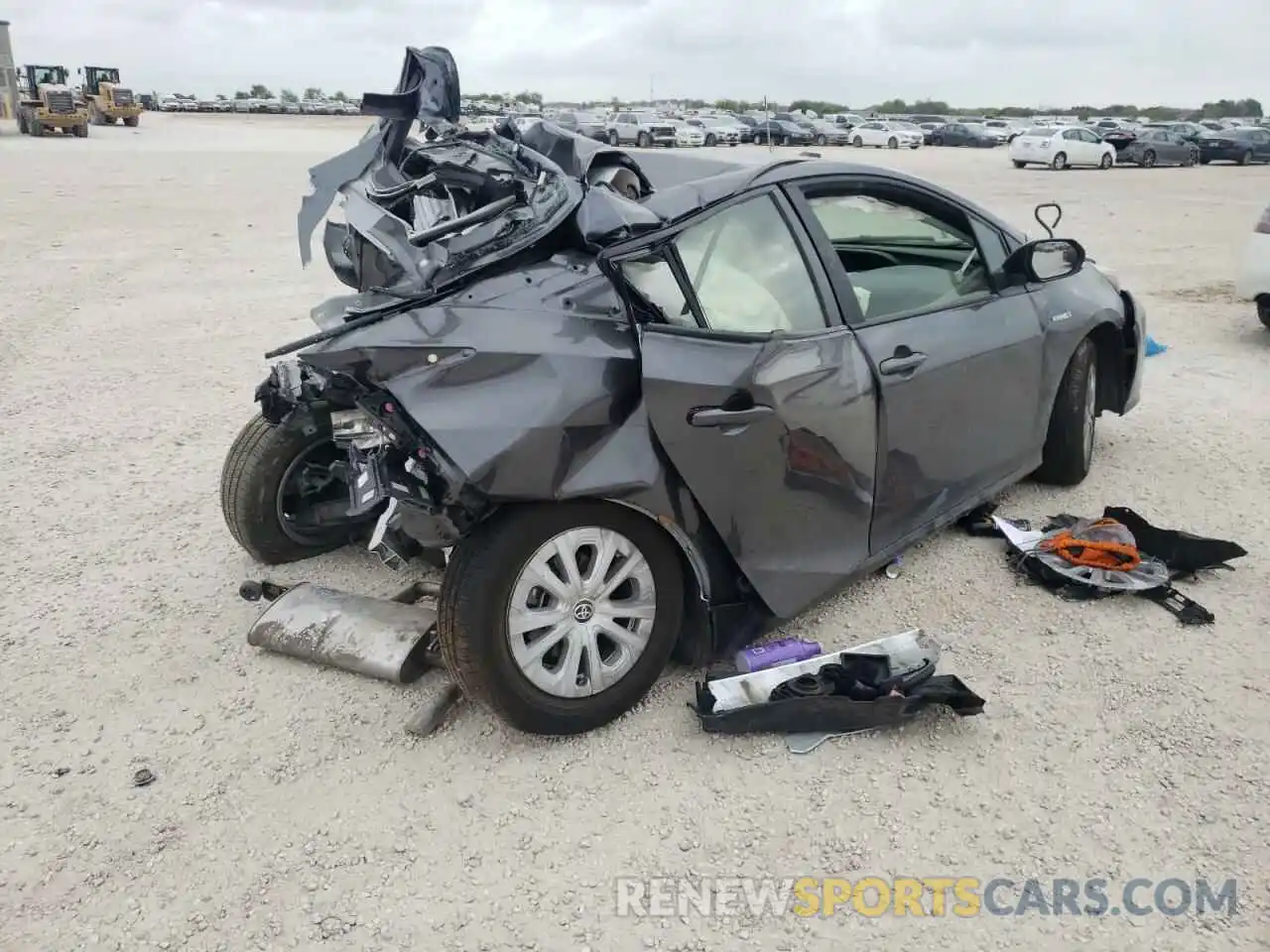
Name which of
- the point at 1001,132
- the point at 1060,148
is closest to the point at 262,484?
the point at 1060,148

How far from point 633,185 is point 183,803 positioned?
2.49 m

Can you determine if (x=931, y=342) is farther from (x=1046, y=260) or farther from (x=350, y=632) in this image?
(x=350, y=632)

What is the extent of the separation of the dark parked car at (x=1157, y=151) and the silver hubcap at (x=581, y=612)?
120ft

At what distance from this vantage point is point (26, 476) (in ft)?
17.3

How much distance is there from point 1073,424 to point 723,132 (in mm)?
46952

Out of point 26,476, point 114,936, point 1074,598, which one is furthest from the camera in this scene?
point 26,476

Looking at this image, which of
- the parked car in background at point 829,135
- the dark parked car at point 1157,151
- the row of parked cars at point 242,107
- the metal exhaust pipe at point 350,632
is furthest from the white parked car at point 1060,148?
the row of parked cars at point 242,107

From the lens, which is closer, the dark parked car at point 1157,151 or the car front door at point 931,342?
the car front door at point 931,342

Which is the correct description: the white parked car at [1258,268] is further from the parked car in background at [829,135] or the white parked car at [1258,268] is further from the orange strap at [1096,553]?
the parked car in background at [829,135]

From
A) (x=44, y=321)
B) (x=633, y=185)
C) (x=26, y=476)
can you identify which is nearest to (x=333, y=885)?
(x=633, y=185)

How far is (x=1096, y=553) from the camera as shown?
162 inches

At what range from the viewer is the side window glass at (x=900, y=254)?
3.85 metres

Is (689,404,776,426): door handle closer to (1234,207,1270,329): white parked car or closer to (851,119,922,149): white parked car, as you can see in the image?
(1234,207,1270,329): white parked car

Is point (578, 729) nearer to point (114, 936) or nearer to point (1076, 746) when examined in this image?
point (114, 936)
